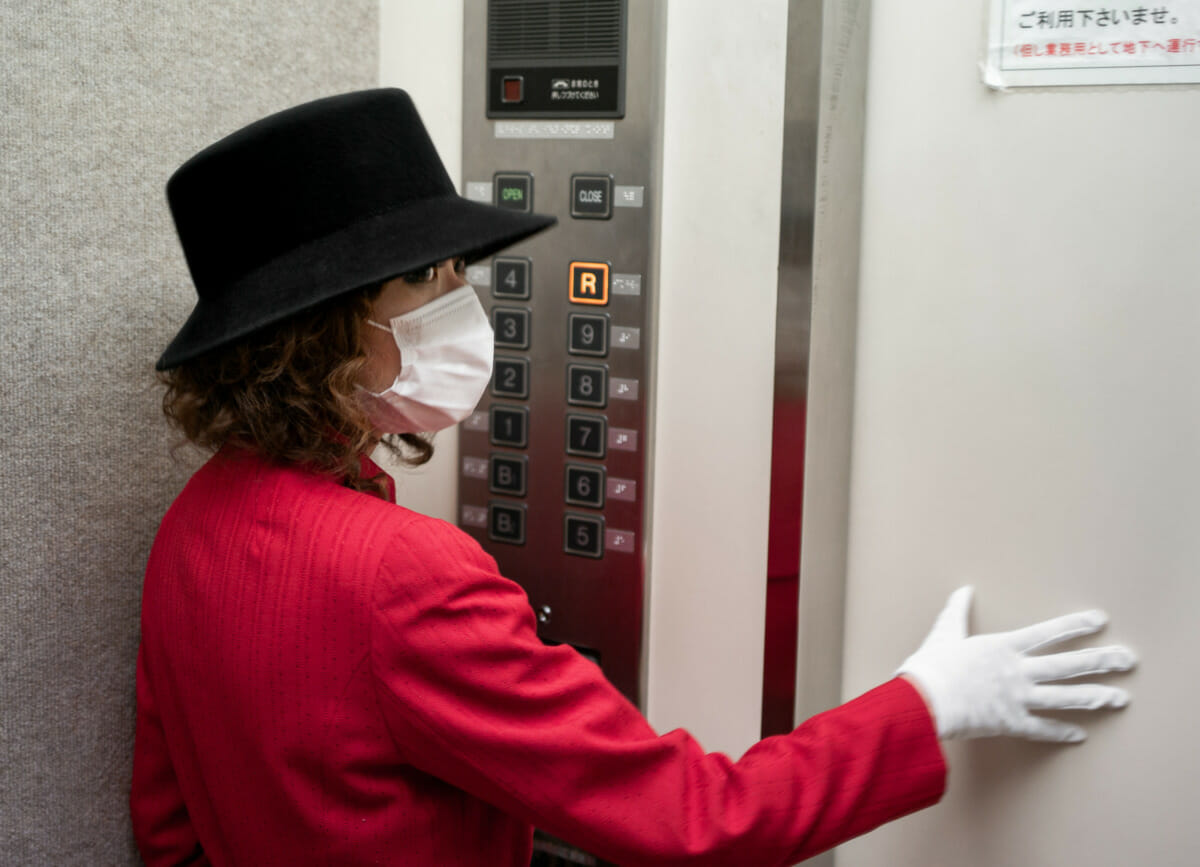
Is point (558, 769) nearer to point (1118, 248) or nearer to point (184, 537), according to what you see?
point (184, 537)

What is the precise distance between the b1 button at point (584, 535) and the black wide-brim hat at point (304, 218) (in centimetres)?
34

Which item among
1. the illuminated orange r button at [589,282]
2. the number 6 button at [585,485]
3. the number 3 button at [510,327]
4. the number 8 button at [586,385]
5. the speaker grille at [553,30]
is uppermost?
the speaker grille at [553,30]

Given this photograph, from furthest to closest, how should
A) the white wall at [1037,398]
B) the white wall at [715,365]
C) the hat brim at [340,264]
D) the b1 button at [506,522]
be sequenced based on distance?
1. the b1 button at [506,522]
2. the white wall at [715,365]
3. the white wall at [1037,398]
4. the hat brim at [340,264]

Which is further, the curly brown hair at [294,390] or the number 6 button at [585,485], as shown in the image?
the number 6 button at [585,485]

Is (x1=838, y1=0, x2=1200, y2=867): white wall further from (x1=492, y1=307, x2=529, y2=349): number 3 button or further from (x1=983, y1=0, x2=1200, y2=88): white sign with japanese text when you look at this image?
(x1=492, y1=307, x2=529, y2=349): number 3 button

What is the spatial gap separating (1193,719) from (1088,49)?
1.74ft

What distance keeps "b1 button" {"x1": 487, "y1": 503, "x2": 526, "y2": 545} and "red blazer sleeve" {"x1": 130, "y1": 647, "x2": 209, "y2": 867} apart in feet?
1.11

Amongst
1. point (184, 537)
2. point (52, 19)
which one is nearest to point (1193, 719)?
point (184, 537)

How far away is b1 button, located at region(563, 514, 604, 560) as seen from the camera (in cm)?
90

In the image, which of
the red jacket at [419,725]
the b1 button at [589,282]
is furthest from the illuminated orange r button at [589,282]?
the red jacket at [419,725]

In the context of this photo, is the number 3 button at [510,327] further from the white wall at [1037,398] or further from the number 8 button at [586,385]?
the white wall at [1037,398]

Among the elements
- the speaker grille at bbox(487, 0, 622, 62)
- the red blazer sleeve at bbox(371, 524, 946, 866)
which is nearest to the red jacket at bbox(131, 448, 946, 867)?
the red blazer sleeve at bbox(371, 524, 946, 866)

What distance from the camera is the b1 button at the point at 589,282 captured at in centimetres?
87

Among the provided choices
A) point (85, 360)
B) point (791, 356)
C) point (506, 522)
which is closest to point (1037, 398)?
point (791, 356)
